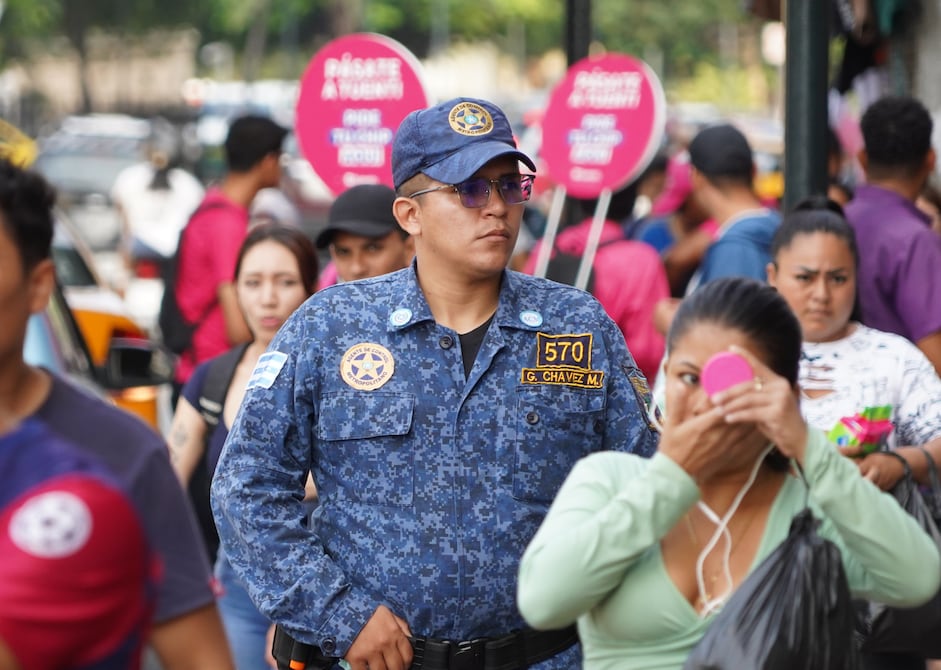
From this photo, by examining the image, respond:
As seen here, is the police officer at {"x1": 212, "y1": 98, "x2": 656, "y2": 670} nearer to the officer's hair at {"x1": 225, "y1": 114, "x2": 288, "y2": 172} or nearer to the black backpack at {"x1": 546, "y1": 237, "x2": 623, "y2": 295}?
the black backpack at {"x1": 546, "y1": 237, "x2": 623, "y2": 295}

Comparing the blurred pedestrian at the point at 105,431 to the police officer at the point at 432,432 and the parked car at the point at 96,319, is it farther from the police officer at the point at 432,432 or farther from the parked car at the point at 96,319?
the parked car at the point at 96,319

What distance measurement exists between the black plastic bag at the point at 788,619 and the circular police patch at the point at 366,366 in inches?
44.7

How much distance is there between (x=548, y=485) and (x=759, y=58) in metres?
66.3

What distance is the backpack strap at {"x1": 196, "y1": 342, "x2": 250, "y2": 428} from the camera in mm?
5387

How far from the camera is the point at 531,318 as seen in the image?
3.81 m

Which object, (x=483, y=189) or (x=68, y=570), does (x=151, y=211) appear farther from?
(x=68, y=570)

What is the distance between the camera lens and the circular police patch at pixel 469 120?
12.6 ft

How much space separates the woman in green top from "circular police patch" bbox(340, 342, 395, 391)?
2.59ft

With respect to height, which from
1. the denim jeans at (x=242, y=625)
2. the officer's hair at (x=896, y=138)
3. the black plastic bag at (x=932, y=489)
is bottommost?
the denim jeans at (x=242, y=625)

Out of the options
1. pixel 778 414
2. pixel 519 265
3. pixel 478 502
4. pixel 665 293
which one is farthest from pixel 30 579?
pixel 519 265

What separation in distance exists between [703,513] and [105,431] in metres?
1.15

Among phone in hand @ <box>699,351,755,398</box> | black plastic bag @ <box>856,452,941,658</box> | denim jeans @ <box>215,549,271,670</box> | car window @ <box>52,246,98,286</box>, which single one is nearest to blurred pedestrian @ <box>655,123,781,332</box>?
denim jeans @ <box>215,549,271,670</box>

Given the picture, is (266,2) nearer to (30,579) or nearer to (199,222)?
(199,222)

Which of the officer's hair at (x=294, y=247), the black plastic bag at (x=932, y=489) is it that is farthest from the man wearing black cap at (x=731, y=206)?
the black plastic bag at (x=932, y=489)
